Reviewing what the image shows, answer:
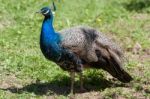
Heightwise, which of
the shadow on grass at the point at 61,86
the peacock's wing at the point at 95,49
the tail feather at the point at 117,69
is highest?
the peacock's wing at the point at 95,49

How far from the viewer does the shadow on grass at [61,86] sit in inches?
306

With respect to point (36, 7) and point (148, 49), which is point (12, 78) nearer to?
point (148, 49)

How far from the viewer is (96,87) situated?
8.16 metres

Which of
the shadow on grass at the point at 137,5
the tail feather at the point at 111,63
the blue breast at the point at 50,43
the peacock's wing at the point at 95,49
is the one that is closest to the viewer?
the blue breast at the point at 50,43

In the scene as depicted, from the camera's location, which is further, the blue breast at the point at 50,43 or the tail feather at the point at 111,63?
the tail feather at the point at 111,63

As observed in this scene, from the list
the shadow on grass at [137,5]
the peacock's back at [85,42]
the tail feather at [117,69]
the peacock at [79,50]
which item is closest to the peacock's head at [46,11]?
the peacock at [79,50]

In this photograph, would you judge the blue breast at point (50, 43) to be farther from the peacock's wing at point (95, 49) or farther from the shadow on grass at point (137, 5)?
the shadow on grass at point (137, 5)

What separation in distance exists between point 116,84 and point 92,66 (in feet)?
1.97

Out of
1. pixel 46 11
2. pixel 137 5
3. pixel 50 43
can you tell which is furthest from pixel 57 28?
pixel 50 43

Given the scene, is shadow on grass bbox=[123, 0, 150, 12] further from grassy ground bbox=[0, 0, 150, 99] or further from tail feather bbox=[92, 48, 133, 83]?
tail feather bbox=[92, 48, 133, 83]

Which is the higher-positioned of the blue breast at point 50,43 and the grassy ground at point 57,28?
the blue breast at point 50,43

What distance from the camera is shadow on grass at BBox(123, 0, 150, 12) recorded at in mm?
13416

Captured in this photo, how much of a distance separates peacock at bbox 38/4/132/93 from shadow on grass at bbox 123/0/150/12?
5.62 metres

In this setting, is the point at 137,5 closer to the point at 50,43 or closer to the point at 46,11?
the point at 46,11
